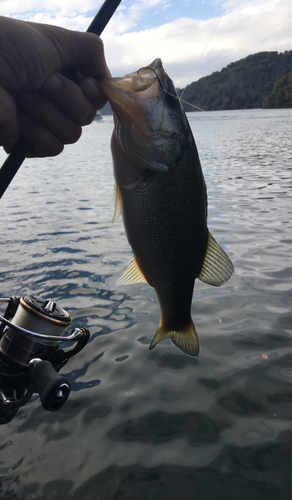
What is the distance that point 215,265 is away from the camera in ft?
8.07

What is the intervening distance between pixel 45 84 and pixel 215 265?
163cm

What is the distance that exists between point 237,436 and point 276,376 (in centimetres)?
87

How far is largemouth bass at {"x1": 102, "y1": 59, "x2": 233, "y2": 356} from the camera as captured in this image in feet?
6.98

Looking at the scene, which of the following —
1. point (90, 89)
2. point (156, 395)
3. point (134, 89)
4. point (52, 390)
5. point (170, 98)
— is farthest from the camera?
point (156, 395)

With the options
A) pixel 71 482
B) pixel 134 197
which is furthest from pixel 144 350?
pixel 134 197

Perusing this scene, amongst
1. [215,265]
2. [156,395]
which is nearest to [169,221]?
[215,265]

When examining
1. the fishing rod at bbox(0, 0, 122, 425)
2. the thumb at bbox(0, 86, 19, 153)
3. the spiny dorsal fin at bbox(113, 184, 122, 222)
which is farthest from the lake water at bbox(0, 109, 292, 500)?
the spiny dorsal fin at bbox(113, 184, 122, 222)

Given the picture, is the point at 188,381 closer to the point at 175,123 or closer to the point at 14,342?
the point at 14,342

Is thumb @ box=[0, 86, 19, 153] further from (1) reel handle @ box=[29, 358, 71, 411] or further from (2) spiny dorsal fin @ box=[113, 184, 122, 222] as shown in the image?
(1) reel handle @ box=[29, 358, 71, 411]

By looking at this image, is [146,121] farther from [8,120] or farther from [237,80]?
[237,80]

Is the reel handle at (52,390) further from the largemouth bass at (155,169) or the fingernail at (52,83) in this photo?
the fingernail at (52,83)

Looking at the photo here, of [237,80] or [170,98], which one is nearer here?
[170,98]

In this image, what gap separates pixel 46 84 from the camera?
2.26 m

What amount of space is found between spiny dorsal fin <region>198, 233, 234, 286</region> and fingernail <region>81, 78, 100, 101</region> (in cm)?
123
